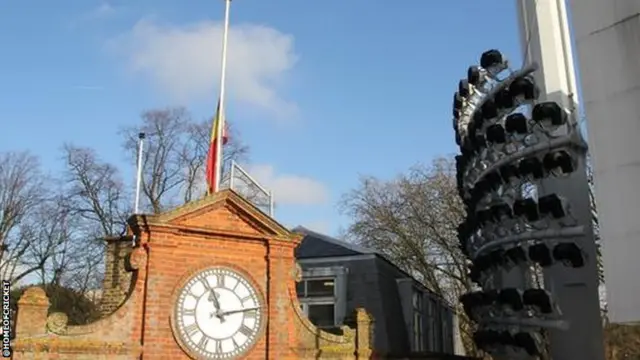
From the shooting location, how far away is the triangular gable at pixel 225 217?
43.9 ft

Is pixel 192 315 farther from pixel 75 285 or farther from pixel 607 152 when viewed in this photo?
pixel 75 285

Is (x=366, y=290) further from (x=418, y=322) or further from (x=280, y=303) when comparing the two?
(x=280, y=303)

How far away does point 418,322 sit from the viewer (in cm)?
2353

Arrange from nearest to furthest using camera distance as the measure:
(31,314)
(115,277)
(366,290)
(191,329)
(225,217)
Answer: (31,314)
(191,329)
(225,217)
(115,277)
(366,290)

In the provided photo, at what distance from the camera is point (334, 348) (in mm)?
14430

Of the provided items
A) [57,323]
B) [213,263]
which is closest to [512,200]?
[213,263]

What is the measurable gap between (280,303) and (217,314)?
1314mm

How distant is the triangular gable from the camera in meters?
13.4

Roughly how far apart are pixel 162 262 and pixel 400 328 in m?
9.77

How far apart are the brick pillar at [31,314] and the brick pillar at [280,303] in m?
4.01

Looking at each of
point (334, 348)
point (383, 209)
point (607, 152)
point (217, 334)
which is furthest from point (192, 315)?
point (383, 209)

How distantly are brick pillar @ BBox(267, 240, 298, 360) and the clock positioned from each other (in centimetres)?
28

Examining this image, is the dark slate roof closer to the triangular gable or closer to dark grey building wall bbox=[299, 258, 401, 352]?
dark grey building wall bbox=[299, 258, 401, 352]

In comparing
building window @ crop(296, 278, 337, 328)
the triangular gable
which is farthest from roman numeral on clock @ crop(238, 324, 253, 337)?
building window @ crop(296, 278, 337, 328)
